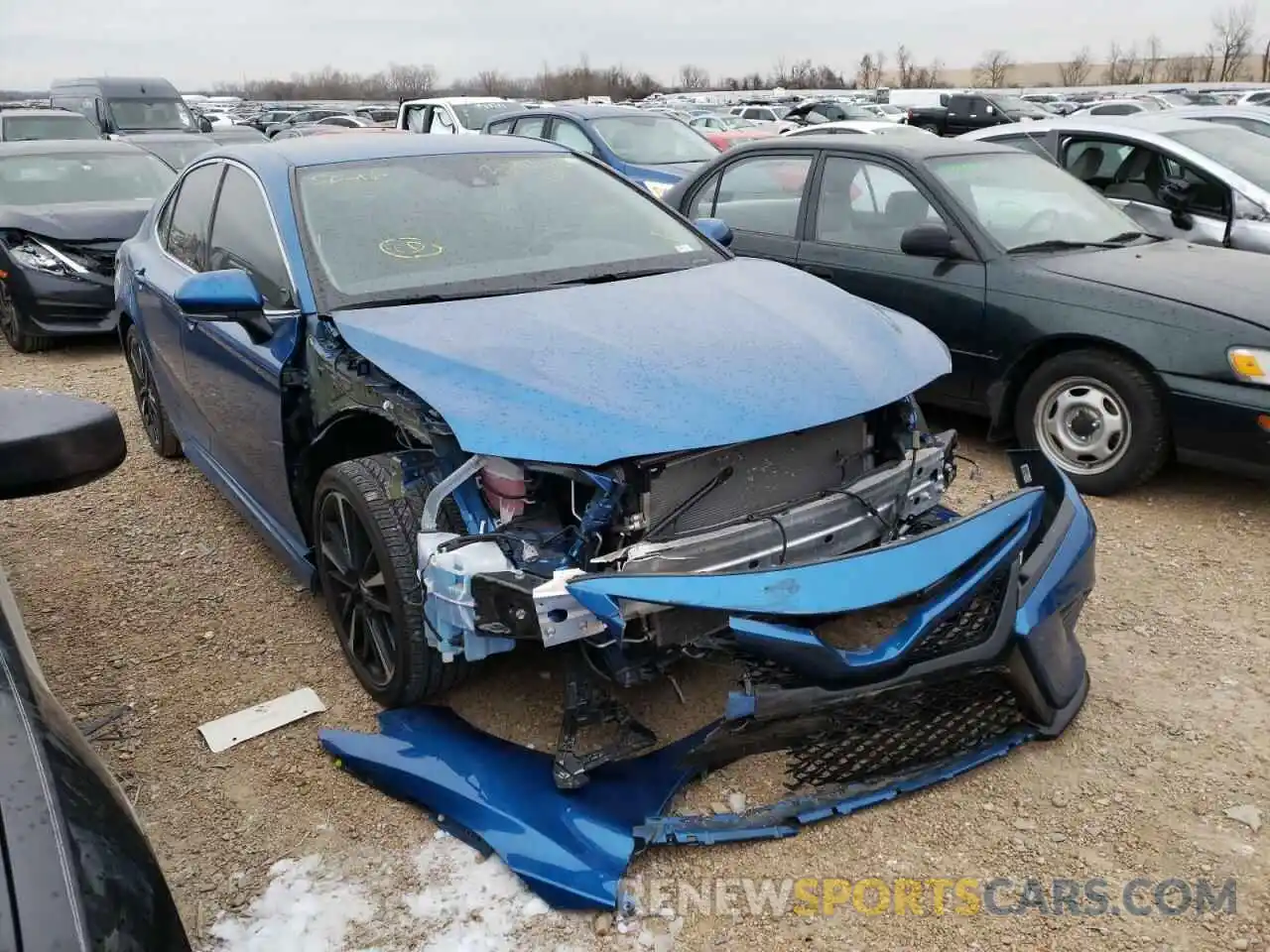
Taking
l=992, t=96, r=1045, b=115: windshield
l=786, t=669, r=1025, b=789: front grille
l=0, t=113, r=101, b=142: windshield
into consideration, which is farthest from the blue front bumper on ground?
l=992, t=96, r=1045, b=115: windshield

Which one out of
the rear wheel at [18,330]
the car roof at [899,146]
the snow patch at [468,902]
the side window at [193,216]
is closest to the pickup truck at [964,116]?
the car roof at [899,146]

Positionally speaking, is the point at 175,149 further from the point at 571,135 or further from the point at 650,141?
the point at 650,141

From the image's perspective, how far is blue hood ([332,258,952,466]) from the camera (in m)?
2.53

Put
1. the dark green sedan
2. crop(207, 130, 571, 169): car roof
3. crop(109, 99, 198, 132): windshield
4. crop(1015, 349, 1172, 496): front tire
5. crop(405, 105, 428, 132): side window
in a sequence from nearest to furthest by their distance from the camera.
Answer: crop(207, 130, 571, 169): car roof → the dark green sedan → crop(1015, 349, 1172, 496): front tire → crop(405, 105, 428, 132): side window → crop(109, 99, 198, 132): windshield

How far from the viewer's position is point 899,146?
550cm

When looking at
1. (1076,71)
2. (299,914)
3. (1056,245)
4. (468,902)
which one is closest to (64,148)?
(1056,245)

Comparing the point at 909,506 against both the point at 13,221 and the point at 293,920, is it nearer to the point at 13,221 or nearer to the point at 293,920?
the point at 293,920

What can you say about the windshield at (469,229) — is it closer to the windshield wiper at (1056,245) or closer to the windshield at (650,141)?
the windshield wiper at (1056,245)

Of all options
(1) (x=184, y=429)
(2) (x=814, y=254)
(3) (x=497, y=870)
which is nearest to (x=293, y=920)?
(3) (x=497, y=870)

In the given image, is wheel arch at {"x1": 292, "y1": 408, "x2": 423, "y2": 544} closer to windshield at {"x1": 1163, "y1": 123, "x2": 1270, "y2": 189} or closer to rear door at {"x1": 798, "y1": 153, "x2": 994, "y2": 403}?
rear door at {"x1": 798, "y1": 153, "x2": 994, "y2": 403}

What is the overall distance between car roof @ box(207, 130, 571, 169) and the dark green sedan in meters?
1.98

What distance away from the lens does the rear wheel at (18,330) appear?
7.54m

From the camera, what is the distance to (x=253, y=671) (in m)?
3.43

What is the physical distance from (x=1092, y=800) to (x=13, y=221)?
7877 millimetres
